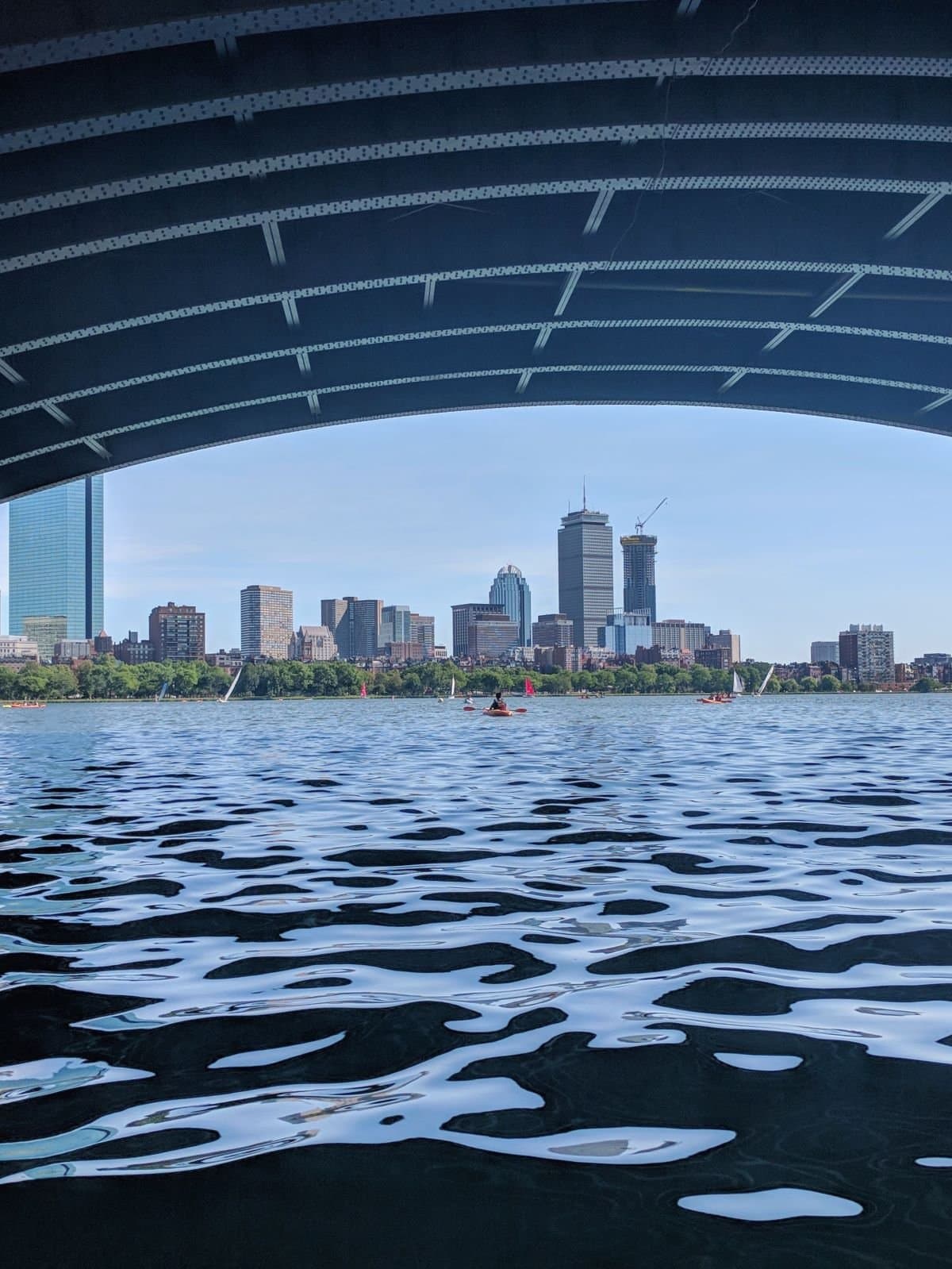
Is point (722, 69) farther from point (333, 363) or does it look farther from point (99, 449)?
point (99, 449)

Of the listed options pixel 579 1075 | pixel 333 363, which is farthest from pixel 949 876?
pixel 333 363

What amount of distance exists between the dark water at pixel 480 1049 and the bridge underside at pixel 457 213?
1047cm

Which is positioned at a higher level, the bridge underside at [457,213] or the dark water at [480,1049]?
the bridge underside at [457,213]

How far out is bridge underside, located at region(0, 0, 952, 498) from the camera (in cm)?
1548

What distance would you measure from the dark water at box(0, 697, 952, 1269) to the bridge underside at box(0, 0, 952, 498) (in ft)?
34.4

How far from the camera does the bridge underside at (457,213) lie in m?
15.5

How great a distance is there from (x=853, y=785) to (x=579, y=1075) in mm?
15512

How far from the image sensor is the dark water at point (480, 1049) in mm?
3223

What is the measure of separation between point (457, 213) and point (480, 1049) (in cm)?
2004

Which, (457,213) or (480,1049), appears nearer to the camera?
(480,1049)

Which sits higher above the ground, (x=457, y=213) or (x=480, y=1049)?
(x=457, y=213)

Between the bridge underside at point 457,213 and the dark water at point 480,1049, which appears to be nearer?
the dark water at point 480,1049

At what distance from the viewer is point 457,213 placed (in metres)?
22.0

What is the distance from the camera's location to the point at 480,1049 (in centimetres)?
486
